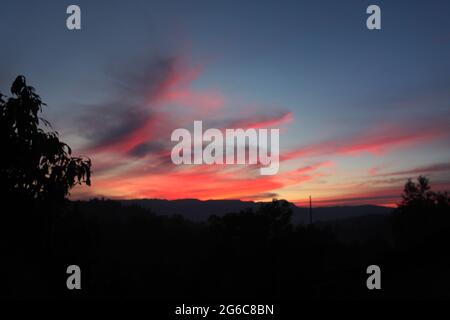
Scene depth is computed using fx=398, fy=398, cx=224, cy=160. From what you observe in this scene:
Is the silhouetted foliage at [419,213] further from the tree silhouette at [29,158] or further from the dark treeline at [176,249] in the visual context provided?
the tree silhouette at [29,158]

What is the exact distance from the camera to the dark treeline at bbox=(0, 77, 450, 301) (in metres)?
8.04

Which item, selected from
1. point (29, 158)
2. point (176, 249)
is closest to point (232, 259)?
point (176, 249)

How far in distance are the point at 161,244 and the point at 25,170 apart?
40933 millimetres

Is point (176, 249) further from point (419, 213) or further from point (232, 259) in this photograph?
point (419, 213)

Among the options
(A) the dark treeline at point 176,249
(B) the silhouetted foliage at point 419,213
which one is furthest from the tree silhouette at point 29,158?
(B) the silhouetted foliage at point 419,213

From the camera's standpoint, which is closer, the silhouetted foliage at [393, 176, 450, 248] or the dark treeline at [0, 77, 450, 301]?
the dark treeline at [0, 77, 450, 301]

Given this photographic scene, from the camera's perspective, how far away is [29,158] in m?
8.86

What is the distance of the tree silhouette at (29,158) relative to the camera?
8672mm

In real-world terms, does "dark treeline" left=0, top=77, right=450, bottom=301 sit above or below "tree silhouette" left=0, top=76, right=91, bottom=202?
below

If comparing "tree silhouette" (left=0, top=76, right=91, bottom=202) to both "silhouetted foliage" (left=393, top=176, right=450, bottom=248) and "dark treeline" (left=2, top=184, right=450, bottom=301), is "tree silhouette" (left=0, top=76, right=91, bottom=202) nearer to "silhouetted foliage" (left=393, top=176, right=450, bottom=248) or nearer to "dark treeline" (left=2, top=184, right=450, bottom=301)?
"dark treeline" (left=2, top=184, right=450, bottom=301)

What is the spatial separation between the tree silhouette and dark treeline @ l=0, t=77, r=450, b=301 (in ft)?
0.07

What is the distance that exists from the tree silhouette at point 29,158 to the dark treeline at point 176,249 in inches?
0.9

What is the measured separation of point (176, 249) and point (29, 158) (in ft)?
124

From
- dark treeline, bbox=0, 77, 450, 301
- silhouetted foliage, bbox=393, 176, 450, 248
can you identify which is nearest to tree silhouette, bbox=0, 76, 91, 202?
dark treeline, bbox=0, 77, 450, 301
